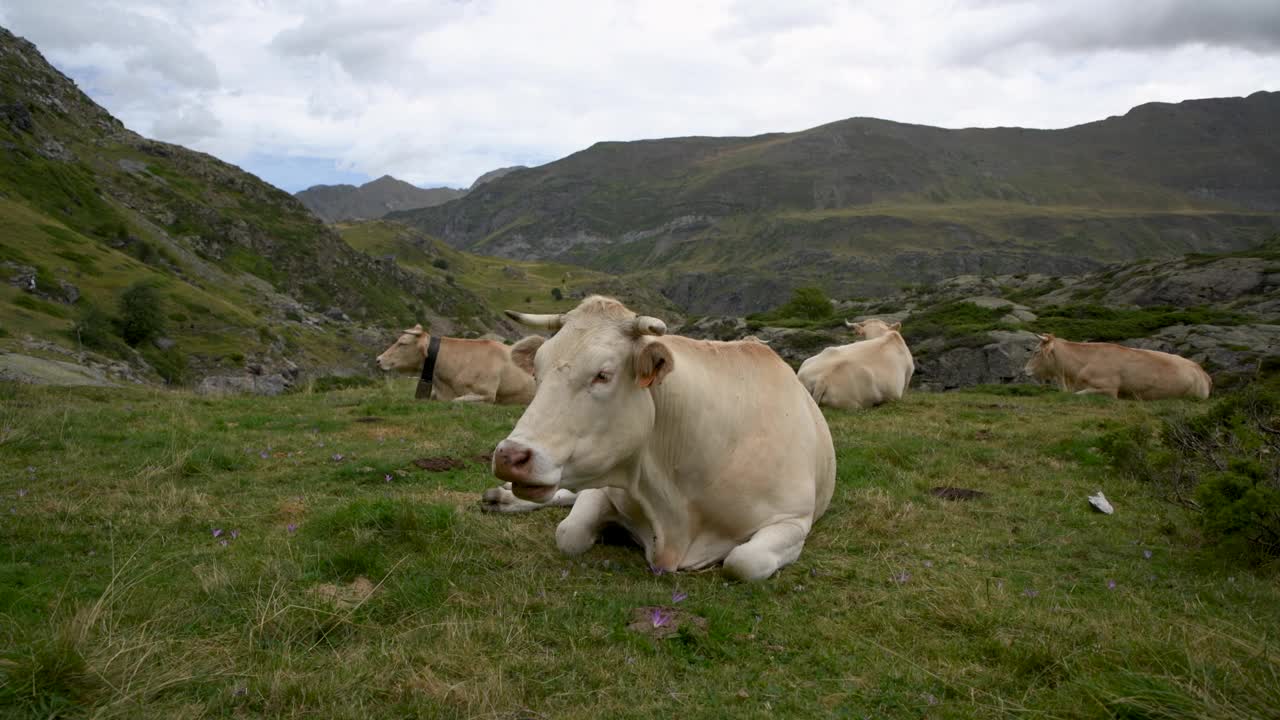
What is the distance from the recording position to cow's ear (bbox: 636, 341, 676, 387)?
5.04 meters

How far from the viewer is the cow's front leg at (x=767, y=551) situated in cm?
534

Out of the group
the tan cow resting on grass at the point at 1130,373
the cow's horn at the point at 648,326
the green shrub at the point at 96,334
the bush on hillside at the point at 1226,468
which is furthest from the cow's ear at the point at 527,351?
the green shrub at the point at 96,334

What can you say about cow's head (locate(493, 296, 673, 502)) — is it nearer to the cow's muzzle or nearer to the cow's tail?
the cow's muzzle

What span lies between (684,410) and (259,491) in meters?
4.80

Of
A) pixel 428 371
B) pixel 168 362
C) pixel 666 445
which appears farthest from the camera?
pixel 168 362

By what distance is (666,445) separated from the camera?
5688mm

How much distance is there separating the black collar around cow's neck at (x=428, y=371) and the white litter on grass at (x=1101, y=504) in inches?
492

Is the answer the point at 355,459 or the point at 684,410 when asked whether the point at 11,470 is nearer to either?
the point at 355,459

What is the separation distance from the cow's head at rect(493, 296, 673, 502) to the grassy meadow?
2.88ft

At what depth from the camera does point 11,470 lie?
26.0 ft

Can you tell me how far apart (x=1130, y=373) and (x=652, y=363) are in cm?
1776

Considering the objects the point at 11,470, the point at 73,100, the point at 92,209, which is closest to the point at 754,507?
the point at 11,470

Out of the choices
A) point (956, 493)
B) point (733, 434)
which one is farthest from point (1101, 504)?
point (733, 434)

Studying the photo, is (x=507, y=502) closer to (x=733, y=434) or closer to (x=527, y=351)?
(x=527, y=351)
